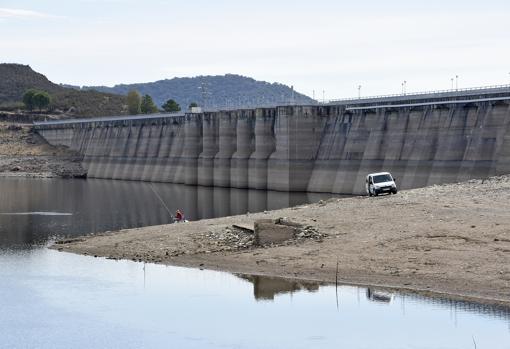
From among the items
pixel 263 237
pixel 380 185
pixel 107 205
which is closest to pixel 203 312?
pixel 263 237

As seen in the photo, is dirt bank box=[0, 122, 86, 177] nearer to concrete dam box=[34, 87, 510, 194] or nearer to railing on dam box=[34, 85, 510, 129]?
concrete dam box=[34, 87, 510, 194]

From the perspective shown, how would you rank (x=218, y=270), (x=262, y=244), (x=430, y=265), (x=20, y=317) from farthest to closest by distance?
1. (x=262, y=244)
2. (x=218, y=270)
3. (x=430, y=265)
4. (x=20, y=317)

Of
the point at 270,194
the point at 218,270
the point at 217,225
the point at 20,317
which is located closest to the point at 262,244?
the point at 218,270

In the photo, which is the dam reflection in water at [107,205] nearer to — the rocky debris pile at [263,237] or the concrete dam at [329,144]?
the concrete dam at [329,144]

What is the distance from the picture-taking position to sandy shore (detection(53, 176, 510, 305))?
3494cm

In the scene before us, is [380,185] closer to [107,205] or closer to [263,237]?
[263,237]

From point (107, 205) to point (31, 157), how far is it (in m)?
83.0

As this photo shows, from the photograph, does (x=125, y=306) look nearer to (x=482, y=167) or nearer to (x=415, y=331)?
(x=415, y=331)

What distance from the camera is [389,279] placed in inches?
1390

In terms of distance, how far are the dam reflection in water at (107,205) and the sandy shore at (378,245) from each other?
36.7ft

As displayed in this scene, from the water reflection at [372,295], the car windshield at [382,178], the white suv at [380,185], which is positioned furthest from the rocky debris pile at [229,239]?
the car windshield at [382,178]

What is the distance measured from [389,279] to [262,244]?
9.11m

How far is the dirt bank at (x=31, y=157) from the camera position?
6152 inches

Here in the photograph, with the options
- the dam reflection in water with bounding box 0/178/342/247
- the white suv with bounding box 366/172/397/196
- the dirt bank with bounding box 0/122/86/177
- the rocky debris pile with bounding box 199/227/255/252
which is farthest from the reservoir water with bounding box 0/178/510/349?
the dirt bank with bounding box 0/122/86/177
